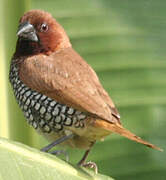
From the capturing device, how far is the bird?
2.98 meters

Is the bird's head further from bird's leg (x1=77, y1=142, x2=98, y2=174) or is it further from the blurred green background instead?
bird's leg (x1=77, y1=142, x2=98, y2=174)

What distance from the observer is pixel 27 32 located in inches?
133

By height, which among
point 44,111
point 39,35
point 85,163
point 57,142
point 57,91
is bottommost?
point 85,163

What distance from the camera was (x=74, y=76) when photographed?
123 inches

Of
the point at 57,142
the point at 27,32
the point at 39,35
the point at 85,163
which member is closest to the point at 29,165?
the point at 57,142

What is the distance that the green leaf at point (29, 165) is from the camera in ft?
6.73

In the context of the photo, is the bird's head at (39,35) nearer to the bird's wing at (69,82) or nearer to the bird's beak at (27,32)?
the bird's beak at (27,32)

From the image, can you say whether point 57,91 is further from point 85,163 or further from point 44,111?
point 85,163

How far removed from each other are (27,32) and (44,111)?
528mm

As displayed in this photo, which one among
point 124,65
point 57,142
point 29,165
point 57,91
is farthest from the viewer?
point 124,65

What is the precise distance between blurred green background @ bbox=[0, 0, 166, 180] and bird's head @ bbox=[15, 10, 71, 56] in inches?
3.4

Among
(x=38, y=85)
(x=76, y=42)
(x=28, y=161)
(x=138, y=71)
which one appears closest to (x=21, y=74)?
(x=38, y=85)

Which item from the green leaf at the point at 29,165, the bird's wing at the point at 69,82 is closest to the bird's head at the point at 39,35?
the bird's wing at the point at 69,82

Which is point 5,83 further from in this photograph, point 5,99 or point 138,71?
point 138,71
